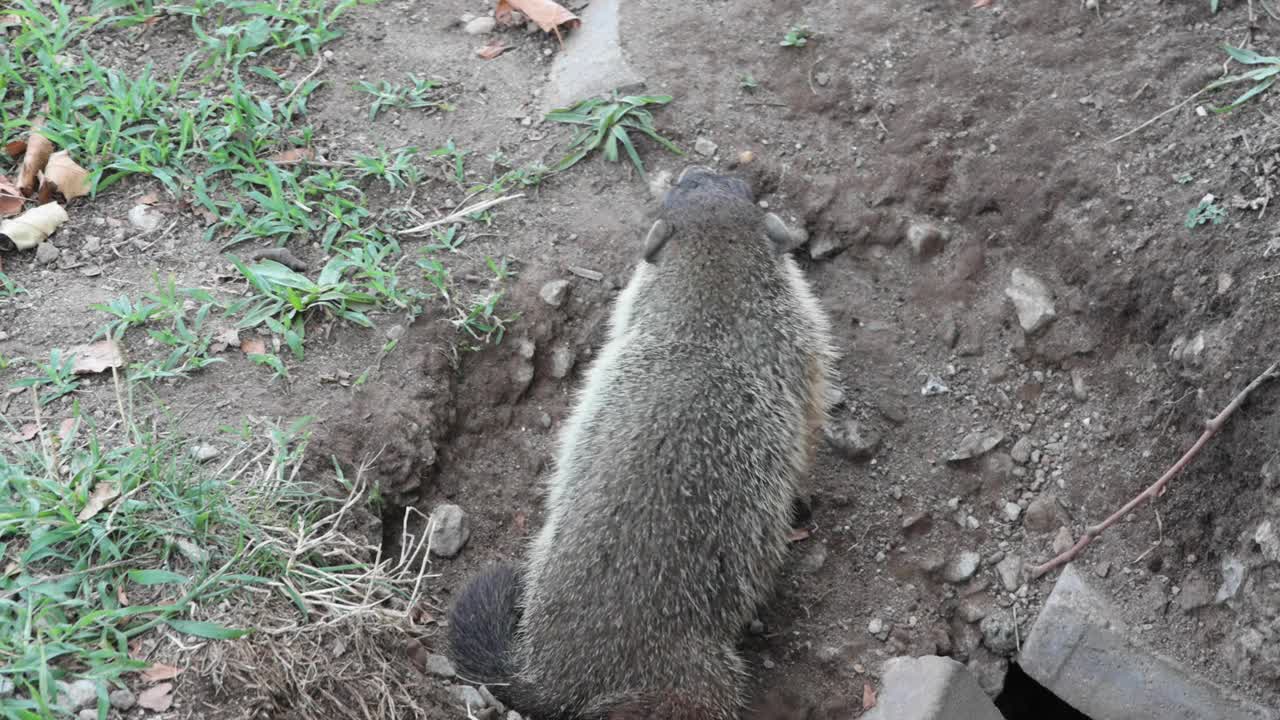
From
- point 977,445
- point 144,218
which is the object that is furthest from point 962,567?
point 144,218

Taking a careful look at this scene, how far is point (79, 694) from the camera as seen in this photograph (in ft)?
9.44

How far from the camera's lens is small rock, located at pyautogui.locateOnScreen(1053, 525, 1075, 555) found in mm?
3824

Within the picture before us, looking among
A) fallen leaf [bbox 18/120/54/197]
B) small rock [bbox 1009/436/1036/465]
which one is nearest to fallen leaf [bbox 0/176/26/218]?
fallen leaf [bbox 18/120/54/197]

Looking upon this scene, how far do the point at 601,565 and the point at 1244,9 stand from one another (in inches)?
135

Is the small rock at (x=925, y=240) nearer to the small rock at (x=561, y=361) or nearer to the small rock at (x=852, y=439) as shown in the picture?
the small rock at (x=852, y=439)

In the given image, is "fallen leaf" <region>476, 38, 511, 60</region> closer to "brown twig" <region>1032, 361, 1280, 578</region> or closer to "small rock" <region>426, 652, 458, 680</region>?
"small rock" <region>426, 652, 458, 680</region>

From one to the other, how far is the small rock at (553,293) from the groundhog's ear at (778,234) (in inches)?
35.1

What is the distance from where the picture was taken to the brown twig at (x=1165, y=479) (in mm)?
3391

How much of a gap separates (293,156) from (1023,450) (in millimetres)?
3294

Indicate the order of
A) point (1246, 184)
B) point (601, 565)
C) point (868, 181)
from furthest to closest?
point (868, 181), point (1246, 184), point (601, 565)

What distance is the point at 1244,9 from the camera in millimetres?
4266

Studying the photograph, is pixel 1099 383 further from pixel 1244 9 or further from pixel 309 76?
pixel 309 76

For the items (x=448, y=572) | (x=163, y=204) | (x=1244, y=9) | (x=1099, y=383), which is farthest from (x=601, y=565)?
(x=1244, y=9)

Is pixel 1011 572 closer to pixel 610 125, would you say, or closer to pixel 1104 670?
pixel 1104 670
